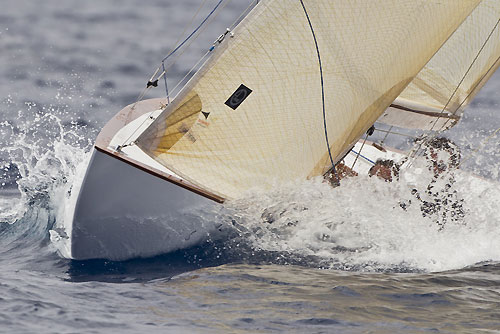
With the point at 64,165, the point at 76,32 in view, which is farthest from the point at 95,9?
the point at 64,165

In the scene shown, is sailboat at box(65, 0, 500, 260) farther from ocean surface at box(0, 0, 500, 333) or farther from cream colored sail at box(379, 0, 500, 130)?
cream colored sail at box(379, 0, 500, 130)

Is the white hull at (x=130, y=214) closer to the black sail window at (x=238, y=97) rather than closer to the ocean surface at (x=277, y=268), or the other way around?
the ocean surface at (x=277, y=268)

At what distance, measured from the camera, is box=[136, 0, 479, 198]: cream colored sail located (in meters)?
8.02

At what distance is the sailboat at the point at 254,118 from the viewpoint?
8.02m

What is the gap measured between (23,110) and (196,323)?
8506 mm

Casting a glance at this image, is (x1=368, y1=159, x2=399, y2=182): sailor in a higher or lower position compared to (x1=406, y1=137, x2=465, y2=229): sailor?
higher

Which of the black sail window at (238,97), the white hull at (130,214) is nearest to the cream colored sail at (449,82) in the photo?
the black sail window at (238,97)

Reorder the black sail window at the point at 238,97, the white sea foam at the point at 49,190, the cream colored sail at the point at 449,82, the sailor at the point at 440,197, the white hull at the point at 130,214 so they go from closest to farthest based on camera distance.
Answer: the white hull at the point at 130,214 < the black sail window at the point at 238,97 < the white sea foam at the point at 49,190 < the sailor at the point at 440,197 < the cream colored sail at the point at 449,82

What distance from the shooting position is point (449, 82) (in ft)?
33.8

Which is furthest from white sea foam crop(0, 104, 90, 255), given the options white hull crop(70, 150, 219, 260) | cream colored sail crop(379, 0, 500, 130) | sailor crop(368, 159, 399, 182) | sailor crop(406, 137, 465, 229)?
cream colored sail crop(379, 0, 500, 130)

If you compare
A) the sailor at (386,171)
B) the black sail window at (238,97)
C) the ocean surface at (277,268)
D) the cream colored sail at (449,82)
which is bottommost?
the ocean surface at (277,268)

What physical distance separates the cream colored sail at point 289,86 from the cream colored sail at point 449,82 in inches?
56.2

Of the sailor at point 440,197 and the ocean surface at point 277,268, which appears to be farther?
the sailor at point 440,197

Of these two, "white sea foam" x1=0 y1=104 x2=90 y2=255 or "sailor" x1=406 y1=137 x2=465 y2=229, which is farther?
"sailor" x1=406 y1=137 x2=465 y2=229
